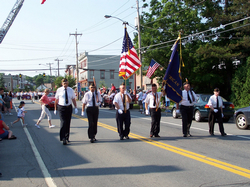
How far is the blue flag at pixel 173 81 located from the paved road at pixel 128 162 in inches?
58.8

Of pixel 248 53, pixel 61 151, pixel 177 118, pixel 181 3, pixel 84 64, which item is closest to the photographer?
pixel 61 151

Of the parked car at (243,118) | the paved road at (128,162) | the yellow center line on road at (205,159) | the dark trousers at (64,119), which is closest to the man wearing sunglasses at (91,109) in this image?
the paved road at (128,162)

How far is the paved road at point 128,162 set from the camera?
5.09 m

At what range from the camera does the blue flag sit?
374 inches

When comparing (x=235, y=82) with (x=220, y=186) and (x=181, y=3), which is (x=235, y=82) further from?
(x=220, y=186)

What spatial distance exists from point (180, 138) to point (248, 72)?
15.9m

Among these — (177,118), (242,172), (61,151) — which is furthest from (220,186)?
(177,118)

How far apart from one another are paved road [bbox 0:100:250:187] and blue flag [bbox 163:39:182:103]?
149 cm

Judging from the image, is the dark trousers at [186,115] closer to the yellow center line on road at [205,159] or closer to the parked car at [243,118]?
the yellow center line on road at [205,159]

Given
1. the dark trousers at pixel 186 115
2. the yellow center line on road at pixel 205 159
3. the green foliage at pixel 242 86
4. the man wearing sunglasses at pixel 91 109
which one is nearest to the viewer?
the yellow center line on road at pixel 205 159

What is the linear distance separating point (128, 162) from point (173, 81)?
170 inches

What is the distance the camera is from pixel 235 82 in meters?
23.9

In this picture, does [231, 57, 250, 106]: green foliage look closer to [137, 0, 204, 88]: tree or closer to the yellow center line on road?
[137, 0, 204, 88]: tree

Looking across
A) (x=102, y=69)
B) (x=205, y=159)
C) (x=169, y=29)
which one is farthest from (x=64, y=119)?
(x=102, y=69)
